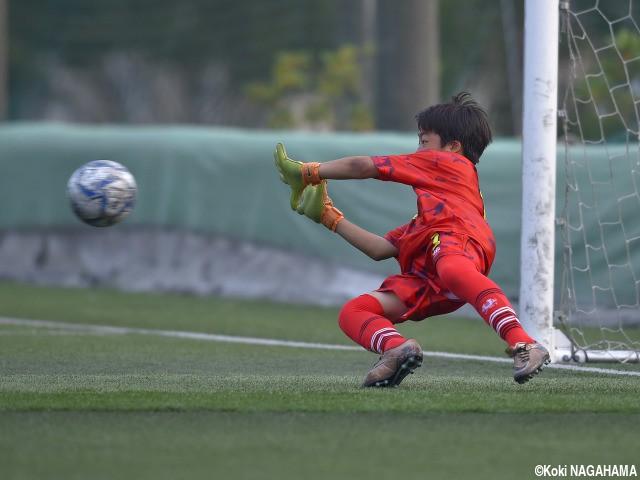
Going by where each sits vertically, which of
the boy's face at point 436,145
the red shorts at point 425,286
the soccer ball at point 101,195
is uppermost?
the boy's face at point 436,145

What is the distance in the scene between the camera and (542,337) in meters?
6.74

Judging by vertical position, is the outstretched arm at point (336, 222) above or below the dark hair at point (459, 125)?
below

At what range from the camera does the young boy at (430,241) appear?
5309mm

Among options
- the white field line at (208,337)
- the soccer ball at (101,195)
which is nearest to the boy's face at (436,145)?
the white field line at (208,337)

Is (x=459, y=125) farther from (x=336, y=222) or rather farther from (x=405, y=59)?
(x=405, y=59)

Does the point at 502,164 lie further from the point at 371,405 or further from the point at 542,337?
the point at 371,405

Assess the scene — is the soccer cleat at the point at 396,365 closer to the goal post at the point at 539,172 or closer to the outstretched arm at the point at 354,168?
the outstretched arm at the point at 354,168

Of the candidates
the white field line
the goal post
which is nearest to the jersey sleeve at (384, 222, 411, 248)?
the goal post

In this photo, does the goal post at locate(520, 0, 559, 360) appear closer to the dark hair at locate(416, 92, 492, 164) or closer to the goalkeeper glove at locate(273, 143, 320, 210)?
the dark hair at locate(416, 92, 492, 164)

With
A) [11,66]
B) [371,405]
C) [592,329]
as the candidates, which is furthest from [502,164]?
Result: [11,66]

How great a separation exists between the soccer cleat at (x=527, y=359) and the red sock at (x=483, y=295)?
0.06 meters

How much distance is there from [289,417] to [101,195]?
2.75 m

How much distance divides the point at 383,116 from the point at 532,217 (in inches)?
417

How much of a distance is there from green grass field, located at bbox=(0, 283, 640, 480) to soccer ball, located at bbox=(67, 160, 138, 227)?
0.81 metres
